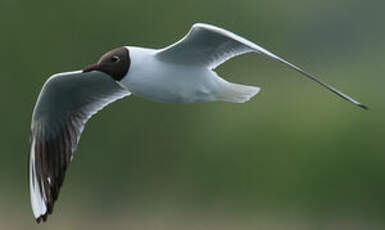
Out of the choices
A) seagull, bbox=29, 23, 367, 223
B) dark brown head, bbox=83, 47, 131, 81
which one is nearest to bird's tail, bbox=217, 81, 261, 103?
seagull, bbox=29, 23, 367, 223

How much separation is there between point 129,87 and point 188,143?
706 centimetres

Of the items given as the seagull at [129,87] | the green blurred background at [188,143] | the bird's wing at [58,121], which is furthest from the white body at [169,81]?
the green blurred background at [188,143]

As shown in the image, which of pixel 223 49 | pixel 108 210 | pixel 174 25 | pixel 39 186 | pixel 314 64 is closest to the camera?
pixel 223 49

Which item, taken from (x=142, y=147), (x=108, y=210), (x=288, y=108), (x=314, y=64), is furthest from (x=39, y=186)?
(x=314, y=64)

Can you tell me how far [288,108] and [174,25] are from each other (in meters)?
1.51

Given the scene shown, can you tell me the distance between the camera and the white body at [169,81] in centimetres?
456

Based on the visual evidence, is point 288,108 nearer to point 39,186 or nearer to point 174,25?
point 174,25

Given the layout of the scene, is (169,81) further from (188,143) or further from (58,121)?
(188,143)

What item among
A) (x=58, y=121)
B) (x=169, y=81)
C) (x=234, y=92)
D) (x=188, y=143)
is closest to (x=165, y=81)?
(x=169, y=81)

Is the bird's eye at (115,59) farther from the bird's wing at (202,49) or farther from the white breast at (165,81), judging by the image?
the bird's wing at (202,49)

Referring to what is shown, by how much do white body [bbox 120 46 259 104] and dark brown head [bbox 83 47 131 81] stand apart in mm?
20

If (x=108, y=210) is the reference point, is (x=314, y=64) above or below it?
below

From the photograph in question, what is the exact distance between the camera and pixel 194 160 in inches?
442

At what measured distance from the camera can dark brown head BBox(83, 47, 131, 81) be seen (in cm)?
461
